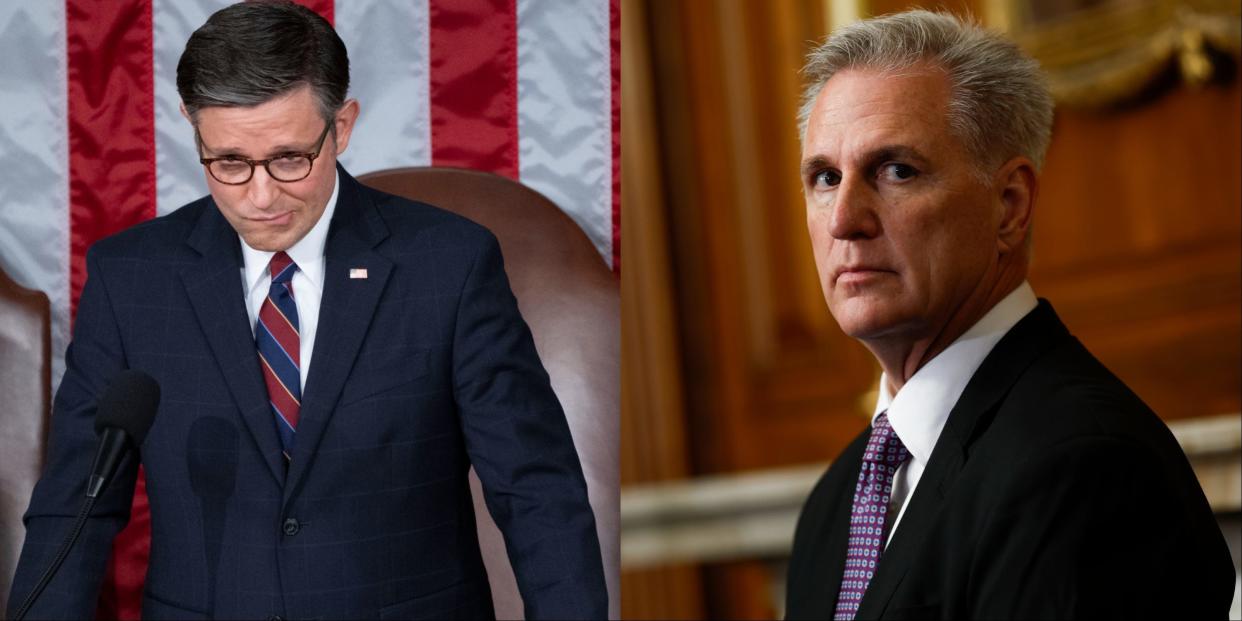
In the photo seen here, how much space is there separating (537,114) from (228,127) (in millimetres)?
457

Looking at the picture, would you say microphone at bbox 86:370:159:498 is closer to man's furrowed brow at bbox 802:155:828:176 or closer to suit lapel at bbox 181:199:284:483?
suit lapel at bbox 181:199:284:483


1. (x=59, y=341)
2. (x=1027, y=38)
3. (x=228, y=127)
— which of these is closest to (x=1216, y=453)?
(x=1027, y=38)

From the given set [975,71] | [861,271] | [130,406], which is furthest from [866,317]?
[130,406]

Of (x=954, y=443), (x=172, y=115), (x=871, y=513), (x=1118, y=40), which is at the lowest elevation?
(x=871, y=513)

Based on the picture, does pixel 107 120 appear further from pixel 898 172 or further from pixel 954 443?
pixel 954 443

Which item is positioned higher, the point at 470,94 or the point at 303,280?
the point at 470,94

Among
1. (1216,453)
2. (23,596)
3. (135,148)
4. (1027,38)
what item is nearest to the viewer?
(23,596)

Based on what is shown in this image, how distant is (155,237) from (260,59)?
11.9 inches

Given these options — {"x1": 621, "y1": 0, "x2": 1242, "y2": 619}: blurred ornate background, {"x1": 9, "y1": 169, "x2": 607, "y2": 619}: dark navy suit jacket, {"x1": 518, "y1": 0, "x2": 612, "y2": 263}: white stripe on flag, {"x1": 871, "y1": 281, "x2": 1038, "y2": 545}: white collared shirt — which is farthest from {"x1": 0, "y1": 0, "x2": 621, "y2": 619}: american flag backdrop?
{"x1": 621, "y1": 0, "x2": 1242, "y2": 619}: blurred ornate background

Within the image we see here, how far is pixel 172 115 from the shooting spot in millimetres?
1733

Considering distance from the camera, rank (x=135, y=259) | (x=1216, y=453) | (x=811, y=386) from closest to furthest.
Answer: (x=135, y=259) < (x=1216, y=453) < (x=811, y=386)

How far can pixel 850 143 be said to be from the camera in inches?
63.1

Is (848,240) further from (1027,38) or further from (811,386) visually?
(811,386)

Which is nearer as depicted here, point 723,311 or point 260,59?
point 260,59
